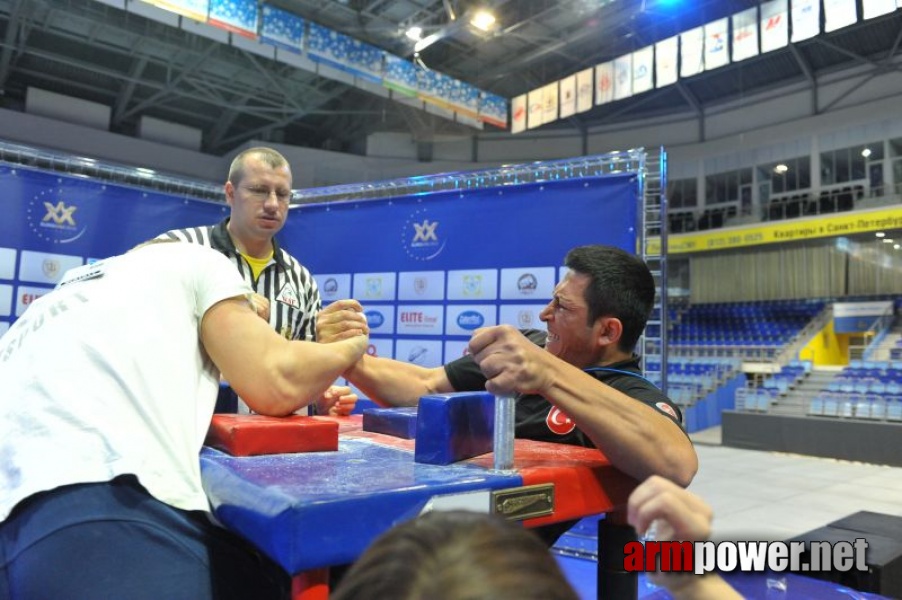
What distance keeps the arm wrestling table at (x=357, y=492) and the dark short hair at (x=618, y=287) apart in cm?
50

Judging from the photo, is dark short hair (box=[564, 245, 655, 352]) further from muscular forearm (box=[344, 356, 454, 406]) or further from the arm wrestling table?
muscular forearm (box=[344, 356, 454, 406])

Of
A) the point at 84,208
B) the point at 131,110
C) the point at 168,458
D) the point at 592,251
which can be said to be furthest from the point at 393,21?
the point at 168,458

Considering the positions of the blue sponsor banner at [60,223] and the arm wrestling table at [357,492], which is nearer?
the arm wrestling table at [357,492]

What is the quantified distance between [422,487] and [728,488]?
5.83 metres

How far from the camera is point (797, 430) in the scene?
8312 mm

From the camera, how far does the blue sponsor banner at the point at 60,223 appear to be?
12.3 feet

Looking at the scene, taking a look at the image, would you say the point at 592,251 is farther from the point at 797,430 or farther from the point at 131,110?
the point at 131,110

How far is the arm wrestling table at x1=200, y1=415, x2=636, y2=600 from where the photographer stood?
0.69m

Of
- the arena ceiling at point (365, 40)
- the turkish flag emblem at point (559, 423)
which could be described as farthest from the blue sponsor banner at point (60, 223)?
the arena ceiling at point (365, 40)

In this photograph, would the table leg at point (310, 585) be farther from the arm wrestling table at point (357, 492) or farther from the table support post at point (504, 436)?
the table support post at point (504, 436)

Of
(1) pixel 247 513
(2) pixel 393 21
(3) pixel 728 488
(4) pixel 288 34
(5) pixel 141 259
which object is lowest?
(3) pixel 728 488

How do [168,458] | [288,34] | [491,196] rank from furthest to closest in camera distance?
1. [288,34]
2. [491,196]
3. [168,458]

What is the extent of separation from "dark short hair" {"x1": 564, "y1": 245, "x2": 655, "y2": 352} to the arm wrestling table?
50 cm

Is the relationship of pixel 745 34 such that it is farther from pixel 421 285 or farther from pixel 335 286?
pixel 335 286
